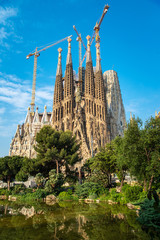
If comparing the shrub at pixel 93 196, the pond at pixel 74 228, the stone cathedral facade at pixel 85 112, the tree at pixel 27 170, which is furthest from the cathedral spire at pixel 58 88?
the pond at pixel 74 228

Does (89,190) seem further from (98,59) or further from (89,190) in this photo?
(98,59)

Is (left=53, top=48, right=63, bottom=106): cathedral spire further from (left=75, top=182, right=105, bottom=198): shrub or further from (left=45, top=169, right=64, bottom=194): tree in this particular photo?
(left=75, top=182, right=105, bottom=198): shrub

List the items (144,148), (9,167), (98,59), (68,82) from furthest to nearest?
(98,59)
(68,82)
(9,167)
(144,148)

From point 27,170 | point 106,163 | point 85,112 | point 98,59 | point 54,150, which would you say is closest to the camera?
point 106,163

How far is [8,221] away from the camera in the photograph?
938 centimetres

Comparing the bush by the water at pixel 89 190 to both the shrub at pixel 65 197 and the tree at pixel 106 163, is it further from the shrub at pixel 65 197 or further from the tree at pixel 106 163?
the tree at pixel 106 163

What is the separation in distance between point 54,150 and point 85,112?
25.7 meters

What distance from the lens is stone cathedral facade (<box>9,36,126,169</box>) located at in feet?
145

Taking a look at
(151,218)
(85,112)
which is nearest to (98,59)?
(85,112)

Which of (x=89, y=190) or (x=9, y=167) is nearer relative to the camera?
(x=89, y=190)

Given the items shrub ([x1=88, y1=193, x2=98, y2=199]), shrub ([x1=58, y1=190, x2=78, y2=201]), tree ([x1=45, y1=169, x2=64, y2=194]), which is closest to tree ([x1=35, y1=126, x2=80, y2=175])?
tree ([x1=45, y1=169, x2=64, y2=194])

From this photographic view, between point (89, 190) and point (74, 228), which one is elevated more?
point (89, 190)

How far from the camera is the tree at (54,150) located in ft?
74.8

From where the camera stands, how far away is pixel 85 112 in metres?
47.2
